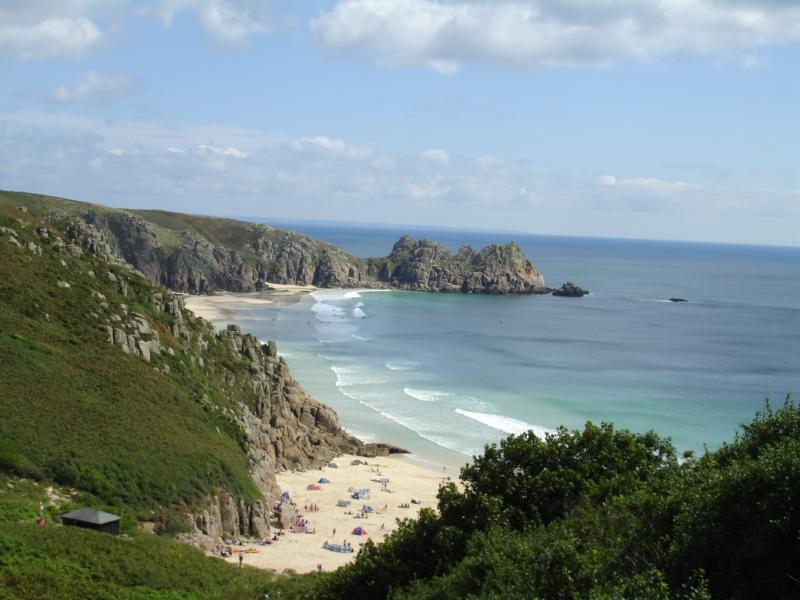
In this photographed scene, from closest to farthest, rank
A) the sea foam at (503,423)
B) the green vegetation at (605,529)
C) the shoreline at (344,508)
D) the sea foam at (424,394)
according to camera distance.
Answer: the green vegetation at (605,529)
the shoreline at (344,508)
the sea foam at (503,423)
the sea foam at (424,394)

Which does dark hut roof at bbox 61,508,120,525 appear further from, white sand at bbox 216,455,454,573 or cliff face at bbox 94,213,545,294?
cliff face at bbox 94,213,545,294

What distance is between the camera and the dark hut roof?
94.5 ft

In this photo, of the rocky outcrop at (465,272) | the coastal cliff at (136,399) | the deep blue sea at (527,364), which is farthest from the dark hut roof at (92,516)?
the rocky outcrop at (465,272)

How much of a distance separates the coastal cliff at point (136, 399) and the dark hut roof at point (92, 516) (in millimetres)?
3302

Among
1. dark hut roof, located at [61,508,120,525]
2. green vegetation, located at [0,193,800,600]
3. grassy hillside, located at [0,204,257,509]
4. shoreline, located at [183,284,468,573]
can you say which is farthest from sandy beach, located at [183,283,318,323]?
dark hut roof, located at [61,508,120,525]

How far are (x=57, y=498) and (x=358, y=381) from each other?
154 feet

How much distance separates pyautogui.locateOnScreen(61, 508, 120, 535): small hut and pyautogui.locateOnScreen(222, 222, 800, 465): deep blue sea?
2938 centimetres

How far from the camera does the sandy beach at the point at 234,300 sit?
403 ft

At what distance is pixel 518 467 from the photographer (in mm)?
27141

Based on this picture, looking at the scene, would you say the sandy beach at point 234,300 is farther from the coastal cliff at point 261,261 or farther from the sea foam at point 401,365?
the sea foam at point 401,365

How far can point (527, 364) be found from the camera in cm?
9138

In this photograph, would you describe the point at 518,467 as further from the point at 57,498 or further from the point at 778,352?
the point at 778,352

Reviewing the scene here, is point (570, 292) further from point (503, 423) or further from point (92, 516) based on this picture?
point (92, 516)

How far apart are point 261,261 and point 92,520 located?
508 feet
